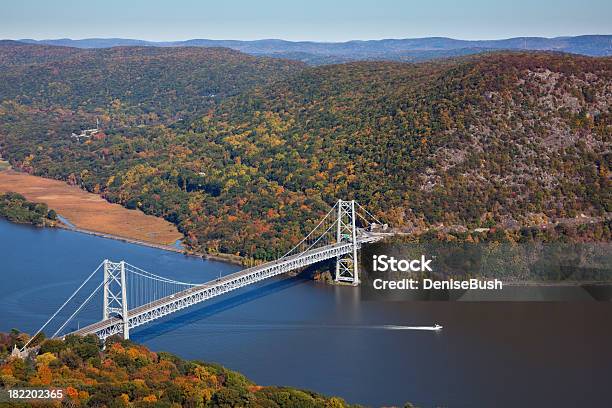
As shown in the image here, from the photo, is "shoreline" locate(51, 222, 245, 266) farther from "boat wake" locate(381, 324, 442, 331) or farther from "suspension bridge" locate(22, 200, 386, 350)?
"boat wake" locate(381, 324, 442, 331)

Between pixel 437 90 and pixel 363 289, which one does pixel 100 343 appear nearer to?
pixel 363 289

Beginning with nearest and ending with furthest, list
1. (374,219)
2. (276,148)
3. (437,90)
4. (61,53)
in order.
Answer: (374,219) → (437,90) → (276,148) → (61,53)

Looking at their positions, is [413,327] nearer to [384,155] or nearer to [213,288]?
[213,288]

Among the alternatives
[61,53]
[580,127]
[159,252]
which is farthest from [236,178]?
[61,53]

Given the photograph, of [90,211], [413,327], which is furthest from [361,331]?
[90,211]

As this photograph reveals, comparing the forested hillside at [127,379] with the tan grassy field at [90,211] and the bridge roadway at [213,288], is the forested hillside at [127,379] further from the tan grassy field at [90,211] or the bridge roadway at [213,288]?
the tan grassy field at [90,211]
